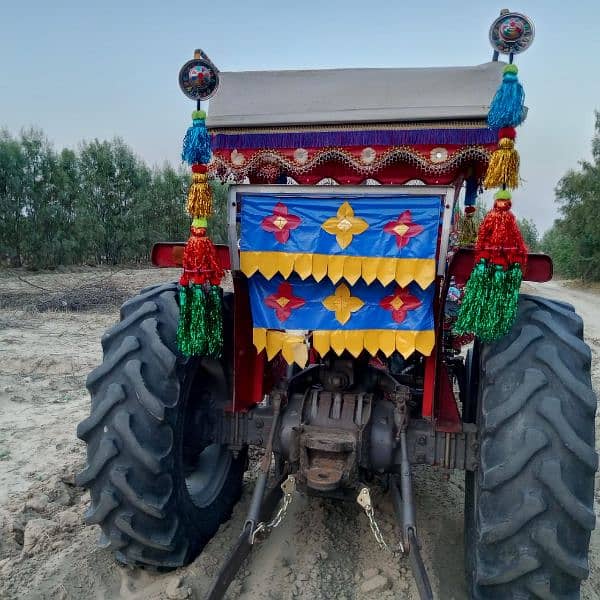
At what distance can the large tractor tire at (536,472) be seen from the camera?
189cm

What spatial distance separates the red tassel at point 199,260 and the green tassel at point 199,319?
40mm

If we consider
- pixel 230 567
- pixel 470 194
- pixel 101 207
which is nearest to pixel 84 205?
pixel 101 207

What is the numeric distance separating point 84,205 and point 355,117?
62.7 ft

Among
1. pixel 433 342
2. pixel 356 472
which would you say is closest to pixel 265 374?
pixel 356 472

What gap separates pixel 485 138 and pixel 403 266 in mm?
627

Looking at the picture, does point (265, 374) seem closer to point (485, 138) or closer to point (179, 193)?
point (485, 138)

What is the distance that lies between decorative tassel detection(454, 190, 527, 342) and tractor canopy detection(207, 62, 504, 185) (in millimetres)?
388

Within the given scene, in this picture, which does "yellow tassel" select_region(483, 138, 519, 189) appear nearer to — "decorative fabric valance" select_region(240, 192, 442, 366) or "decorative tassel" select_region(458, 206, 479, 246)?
"decorative fabric valance" select_region(240, 192, 442, 366)

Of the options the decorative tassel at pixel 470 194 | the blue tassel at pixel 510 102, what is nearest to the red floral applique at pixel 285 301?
the blue tassel at pixel 510 102

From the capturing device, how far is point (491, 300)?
1994mm

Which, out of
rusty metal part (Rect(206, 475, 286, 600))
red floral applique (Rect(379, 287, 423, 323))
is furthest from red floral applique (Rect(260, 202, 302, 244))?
rusty metal part (Rect(206, 475, 286, 600))

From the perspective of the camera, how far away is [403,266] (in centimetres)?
212

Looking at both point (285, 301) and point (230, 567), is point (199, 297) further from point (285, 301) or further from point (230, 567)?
point (230, 567)

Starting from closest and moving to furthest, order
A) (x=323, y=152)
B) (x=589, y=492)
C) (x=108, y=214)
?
1. (x=589, y=492)
2. (x=323, y=152)
3. (x=108, y=214)
